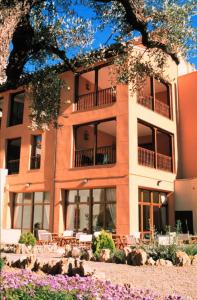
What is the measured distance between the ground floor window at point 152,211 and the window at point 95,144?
7.95ft

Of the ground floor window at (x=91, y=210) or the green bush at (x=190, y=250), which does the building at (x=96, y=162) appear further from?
the green bush at (x=190, y=250)

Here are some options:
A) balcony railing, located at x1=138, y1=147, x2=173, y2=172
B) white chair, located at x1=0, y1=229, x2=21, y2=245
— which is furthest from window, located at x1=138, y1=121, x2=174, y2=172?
white chair, located at x1=0, y1=229, x2=21, y2=245

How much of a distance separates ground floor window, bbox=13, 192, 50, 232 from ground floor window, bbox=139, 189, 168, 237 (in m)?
4.97

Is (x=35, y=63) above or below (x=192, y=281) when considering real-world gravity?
above

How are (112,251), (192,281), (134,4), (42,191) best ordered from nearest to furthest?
1. (192,281)
2. (134,4)
3. (112,251)
4. (42,191)

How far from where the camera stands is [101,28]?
9977mm

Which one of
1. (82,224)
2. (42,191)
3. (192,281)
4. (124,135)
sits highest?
(124,135)

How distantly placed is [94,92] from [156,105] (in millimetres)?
3657

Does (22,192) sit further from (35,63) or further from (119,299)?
(119,299)

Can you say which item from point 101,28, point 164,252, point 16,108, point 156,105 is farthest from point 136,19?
point 16,108

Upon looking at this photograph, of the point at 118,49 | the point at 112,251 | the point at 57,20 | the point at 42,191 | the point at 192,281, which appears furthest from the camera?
the point at 42,191

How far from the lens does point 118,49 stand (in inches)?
405

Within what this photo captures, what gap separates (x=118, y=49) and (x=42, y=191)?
11.5 meters

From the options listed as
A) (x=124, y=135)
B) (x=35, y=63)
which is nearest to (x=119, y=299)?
(x=35, y=63)
